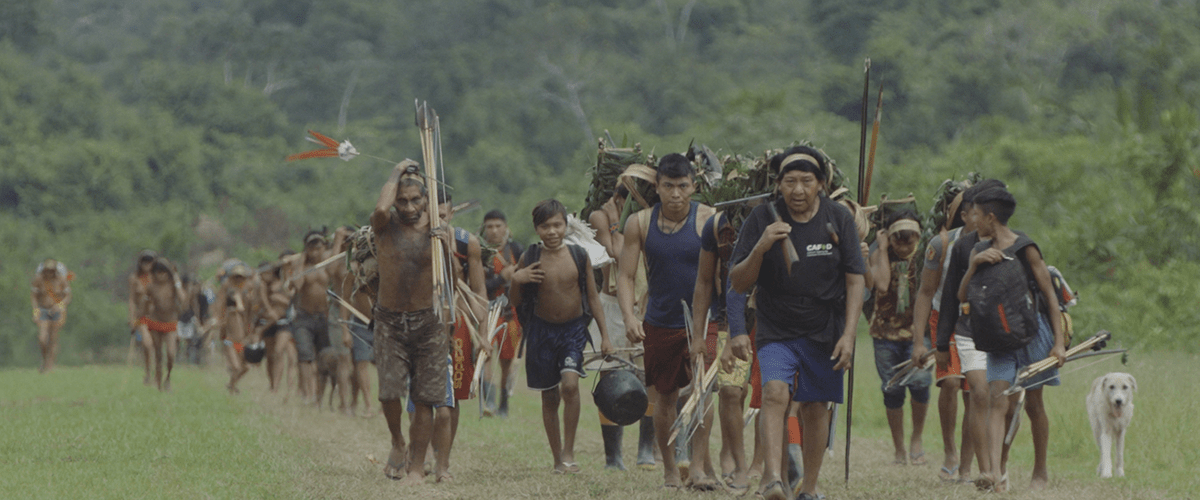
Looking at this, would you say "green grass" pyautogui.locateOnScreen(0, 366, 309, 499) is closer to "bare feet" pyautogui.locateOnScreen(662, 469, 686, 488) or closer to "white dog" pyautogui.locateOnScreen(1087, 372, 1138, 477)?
"bare feet" pyautogui.locateOnScreen(662, 469, 686, 488)

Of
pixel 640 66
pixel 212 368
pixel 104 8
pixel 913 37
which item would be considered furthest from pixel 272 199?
pixel 104 8

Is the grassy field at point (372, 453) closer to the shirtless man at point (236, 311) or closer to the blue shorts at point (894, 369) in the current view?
the blue shorts at point (894, 369)

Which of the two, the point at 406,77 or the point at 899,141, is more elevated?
the point at 406,77

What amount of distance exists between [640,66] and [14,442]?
6254 centimetres

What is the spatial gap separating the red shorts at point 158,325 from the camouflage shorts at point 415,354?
11.2m

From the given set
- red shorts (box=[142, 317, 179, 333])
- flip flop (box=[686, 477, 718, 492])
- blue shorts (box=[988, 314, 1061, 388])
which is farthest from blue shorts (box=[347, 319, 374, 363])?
blue shorts (box=[988, 314, 1061, 388])

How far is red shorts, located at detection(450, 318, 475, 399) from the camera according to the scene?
10977 mm

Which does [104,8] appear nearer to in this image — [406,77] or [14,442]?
[406,77]

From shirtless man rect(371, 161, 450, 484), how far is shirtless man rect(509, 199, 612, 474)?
3.24 ft

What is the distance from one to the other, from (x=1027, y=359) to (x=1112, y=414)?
5.66ft

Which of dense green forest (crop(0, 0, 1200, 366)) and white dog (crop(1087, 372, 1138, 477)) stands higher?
dense green forest (crop(0, 0, 1200, 366))

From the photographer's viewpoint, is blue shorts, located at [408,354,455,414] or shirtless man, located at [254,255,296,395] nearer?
blue shorts, located at [408,354,455,414]

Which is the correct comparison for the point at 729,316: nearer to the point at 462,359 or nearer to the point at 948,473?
the point at 462,359

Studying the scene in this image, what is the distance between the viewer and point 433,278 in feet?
33.0
